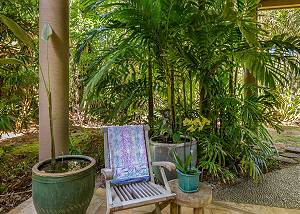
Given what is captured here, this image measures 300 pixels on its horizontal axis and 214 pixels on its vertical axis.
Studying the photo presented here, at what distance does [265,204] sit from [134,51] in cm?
197

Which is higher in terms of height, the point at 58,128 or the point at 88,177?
the point at 58,128

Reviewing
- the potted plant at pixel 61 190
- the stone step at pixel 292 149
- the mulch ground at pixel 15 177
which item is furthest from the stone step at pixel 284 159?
the mulch ground at pixel 15 177

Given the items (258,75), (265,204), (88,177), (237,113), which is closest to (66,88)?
(88,177)

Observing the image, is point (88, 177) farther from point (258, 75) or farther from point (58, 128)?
point (258, 75)

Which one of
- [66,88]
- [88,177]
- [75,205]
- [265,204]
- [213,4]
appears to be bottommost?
[265,204]

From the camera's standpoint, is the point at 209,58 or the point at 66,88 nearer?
the point at 66,88

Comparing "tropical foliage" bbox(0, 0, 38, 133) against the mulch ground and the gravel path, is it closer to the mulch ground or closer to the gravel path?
the mulch ground

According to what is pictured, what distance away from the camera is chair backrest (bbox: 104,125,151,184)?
2002mm

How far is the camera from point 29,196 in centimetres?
244

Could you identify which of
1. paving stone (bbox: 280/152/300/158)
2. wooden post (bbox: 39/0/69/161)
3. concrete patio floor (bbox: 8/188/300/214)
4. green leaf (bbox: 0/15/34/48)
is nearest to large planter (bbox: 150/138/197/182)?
concrete patio floor (bbox: 8/188/300/214)

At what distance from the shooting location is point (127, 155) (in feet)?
6.74

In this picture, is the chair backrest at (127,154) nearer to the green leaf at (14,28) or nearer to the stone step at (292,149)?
the green leaf at (14,28)

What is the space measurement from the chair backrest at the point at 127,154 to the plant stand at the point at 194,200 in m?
0.36

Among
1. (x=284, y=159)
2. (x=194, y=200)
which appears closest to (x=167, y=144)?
(x=194, y=200)
